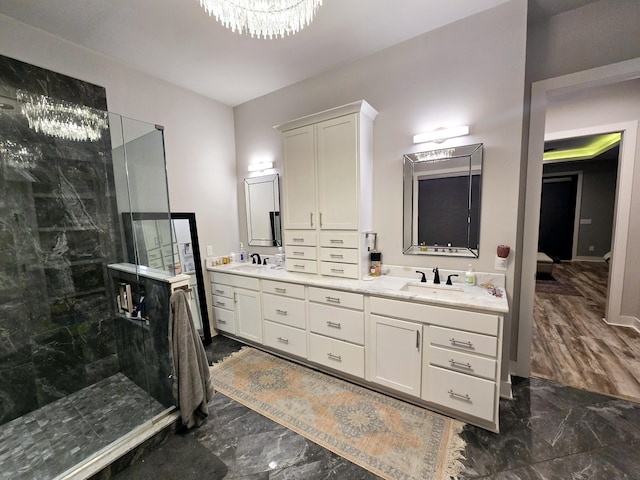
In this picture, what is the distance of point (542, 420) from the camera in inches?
70.5

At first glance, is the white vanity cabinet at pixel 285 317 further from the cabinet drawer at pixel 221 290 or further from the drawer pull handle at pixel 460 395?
the drawer pull handle at pixel 460 395

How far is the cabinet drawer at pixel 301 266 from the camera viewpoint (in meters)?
2.59

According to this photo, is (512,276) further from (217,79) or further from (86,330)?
(86,330)

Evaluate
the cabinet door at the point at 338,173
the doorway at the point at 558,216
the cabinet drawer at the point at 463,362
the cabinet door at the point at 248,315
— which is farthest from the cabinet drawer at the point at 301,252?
the doorway at the point at 558,216

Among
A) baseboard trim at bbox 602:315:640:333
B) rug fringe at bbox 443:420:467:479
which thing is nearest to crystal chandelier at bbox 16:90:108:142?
rug fringe at bbox 443:420:467:479

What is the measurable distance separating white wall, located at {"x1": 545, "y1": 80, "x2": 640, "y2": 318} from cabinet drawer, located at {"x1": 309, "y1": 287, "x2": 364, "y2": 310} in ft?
9.54

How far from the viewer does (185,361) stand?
1.77m

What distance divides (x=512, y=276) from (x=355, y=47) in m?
2.42

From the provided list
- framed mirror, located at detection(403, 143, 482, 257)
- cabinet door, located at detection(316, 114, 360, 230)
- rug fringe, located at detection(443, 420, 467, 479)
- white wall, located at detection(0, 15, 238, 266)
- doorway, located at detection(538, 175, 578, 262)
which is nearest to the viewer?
rug fringe, located at detection(443, 420, 467, 479)

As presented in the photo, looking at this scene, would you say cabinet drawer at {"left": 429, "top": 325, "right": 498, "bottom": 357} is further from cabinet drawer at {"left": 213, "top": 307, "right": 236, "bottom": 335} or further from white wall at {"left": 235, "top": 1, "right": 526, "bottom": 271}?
cabinet drawer at {"left": 213, "top": 307, "right": 236, "bottom": 335}

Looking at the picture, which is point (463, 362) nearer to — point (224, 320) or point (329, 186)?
point (329, 186)

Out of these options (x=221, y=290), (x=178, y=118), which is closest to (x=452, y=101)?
(x=178, y=118)

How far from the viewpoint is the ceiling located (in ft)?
6.03

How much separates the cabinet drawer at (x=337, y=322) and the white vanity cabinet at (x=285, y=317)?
0.41 feet
